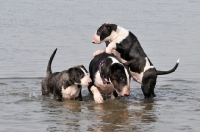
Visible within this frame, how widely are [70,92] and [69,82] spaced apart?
21 centimetres

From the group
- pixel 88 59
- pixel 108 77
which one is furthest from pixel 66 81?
pixel 88 59

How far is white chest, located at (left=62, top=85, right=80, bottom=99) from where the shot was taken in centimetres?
1126

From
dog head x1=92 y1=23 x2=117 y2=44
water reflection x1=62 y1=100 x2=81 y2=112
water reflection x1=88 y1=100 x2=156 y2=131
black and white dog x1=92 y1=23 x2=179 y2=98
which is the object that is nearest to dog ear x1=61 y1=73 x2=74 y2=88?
water reflection x1=62 y1=100 x2=81 y2=112

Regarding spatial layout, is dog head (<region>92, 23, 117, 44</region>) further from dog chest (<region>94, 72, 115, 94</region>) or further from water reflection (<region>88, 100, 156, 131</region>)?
water reflection (<region>88, 100, 156, 131</region>)

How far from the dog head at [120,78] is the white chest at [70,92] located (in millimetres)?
806

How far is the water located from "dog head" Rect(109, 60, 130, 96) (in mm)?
398

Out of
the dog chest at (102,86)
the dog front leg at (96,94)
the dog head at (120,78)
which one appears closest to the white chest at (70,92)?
the dog front leg at (96,94)

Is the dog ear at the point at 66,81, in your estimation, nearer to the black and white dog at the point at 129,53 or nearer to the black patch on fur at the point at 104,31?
the black and white dog at the point at 129,53

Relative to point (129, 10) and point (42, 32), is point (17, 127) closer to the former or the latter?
point (42, 32)

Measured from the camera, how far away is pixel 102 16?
77.3 feet

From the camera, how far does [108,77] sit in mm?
10898

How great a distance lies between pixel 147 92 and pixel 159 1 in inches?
735

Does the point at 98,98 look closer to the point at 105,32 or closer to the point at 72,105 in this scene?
the point at 72,105

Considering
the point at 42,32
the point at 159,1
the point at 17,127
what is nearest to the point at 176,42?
the point at 42,32
